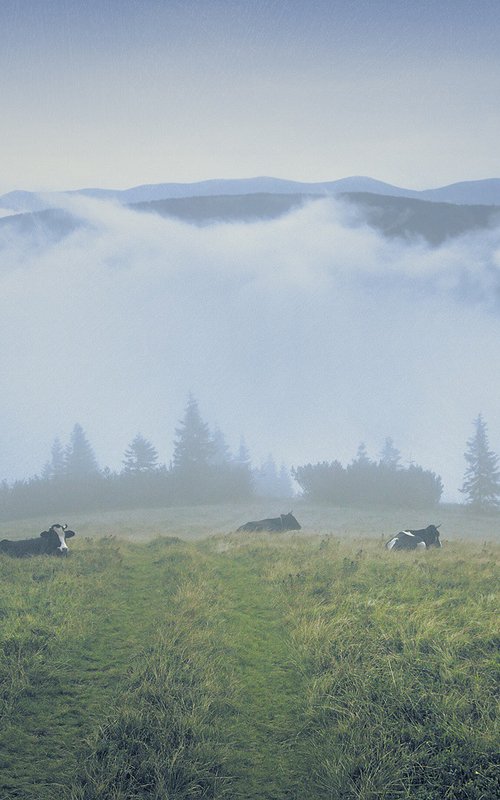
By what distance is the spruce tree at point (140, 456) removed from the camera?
6041 centimetres

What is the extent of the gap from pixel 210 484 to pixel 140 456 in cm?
941

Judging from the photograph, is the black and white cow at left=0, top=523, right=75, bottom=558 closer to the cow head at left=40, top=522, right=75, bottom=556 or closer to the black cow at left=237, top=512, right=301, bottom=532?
the cow head at left=40, top=522, right=75, bottom=556

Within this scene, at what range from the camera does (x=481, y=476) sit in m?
53.7

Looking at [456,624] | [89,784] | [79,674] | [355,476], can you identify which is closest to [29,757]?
[89,784]

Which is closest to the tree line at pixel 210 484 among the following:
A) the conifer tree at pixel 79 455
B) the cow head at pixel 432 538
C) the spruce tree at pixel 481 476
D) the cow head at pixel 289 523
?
the spruce tree at pixel 481 476

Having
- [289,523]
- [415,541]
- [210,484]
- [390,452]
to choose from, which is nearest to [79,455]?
[210,484]

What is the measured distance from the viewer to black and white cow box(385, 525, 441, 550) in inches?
912

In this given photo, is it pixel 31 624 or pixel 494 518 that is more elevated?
pixel 31 624

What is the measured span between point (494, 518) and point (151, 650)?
40164 millimetres

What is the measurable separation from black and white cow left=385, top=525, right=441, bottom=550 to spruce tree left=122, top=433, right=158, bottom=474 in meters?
40.5

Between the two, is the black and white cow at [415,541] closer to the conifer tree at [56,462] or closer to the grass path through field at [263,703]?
the grass path through field at [263,703]

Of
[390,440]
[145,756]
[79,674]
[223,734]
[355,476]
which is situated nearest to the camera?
[145,756]

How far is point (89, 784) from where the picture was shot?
5.79m

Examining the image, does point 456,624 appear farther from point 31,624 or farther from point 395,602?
point 31,624
